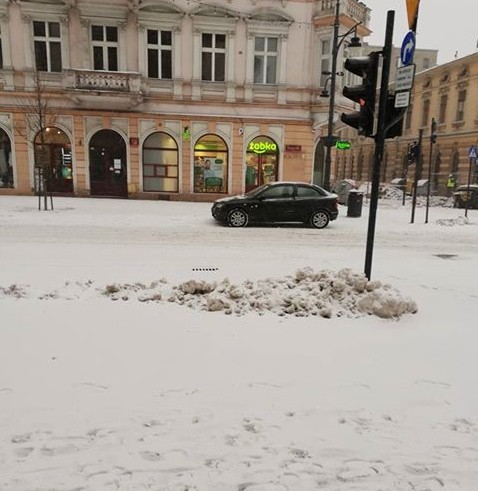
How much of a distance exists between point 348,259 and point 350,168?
49.4 m

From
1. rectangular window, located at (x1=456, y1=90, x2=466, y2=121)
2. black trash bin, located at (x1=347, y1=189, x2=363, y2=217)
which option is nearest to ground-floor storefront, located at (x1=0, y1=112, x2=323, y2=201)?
black trash bin, located at (x1=347, y1=189, x2=363, y2=217)

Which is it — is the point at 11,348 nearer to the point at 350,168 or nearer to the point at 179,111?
the point at 179,111

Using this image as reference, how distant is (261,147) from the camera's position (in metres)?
22.1

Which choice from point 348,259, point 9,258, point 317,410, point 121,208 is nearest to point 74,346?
point 317,410

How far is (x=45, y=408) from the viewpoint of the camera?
3.19m

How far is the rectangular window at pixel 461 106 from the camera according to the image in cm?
3291

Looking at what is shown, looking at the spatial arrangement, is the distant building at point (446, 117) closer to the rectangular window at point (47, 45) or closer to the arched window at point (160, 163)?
the arched window at point (160, 163)

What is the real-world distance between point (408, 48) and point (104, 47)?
1878cm

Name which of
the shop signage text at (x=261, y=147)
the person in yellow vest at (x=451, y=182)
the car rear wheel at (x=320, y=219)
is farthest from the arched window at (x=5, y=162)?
the person in yellow vest at (x=451, y=182)

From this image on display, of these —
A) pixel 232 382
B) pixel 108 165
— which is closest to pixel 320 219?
pixel 232 382

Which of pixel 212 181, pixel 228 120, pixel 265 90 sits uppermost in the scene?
pixel 265 90

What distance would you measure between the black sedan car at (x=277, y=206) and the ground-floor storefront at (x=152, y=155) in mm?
8894

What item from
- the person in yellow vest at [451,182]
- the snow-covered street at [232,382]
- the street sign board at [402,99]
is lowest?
the snow-covered street at [232,382]

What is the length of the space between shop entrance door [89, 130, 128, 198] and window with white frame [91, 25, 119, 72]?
315 cm
